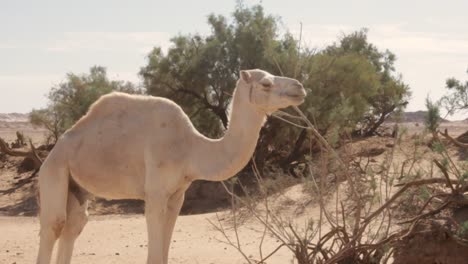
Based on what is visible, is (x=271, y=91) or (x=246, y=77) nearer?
(x=271, y=91)

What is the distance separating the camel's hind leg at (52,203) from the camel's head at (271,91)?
2.41m

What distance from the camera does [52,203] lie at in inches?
319

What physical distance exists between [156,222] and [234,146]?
1107mm

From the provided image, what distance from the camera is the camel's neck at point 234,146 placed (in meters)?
7.09

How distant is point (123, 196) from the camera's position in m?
7.89

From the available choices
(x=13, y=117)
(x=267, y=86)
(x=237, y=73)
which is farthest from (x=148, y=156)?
(x=13, y=117)

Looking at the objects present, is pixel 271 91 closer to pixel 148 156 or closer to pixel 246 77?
pixel 246 77

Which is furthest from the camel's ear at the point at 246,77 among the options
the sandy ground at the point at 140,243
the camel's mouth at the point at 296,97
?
the sandy ground at the point at 140,243

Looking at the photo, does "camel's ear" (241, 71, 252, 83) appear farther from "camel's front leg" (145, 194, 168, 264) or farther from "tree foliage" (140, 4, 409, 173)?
"tree foliage" (140, 4, 409, 173)

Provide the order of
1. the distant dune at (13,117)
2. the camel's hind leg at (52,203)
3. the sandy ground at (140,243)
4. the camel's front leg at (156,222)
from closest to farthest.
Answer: the camel's front leg at (156,222), the camel's hind leg at (52,203), the sandy ground at (140,243), the distant dune at (13,117)

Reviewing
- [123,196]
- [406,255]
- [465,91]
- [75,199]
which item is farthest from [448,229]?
[465,91]

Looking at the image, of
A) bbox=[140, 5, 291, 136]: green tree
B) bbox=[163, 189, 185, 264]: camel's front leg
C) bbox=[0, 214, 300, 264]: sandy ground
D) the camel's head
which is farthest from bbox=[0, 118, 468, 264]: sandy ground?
bbox=[140, 5, 291, 136]: green tree

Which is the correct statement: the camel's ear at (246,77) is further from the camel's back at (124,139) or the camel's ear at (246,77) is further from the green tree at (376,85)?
the green tree at (376,85)

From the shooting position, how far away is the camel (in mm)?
7117
